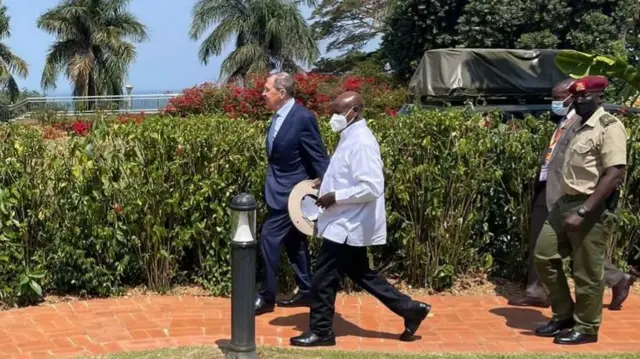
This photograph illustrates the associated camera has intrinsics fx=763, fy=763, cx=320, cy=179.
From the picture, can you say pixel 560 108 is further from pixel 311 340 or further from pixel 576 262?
pixel 311 340

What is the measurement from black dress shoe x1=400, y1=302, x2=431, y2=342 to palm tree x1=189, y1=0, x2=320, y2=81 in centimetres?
3473

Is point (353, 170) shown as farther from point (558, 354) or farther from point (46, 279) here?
point (46, 279)

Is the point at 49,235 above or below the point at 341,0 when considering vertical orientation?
below

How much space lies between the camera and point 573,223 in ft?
16.8

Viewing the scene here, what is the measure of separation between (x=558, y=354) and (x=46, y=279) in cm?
420

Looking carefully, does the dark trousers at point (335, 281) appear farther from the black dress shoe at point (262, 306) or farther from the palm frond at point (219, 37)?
the palm frond at point (219, 37)

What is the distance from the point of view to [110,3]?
4341cm

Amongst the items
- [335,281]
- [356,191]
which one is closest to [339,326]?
[335,281]

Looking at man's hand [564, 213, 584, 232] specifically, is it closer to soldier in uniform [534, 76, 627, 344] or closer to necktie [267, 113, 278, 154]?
soldier in uniform [534, 76, 627, 344]

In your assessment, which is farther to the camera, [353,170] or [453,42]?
[453,42]

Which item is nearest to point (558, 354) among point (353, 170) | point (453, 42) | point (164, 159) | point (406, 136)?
point (353, 170)

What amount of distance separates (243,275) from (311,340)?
0.80 m

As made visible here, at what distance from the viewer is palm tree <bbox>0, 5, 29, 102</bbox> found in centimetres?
4269

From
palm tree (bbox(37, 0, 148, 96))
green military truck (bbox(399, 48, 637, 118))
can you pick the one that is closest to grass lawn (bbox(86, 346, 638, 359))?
green military truck (bbox(399, 48, 637, 118))
